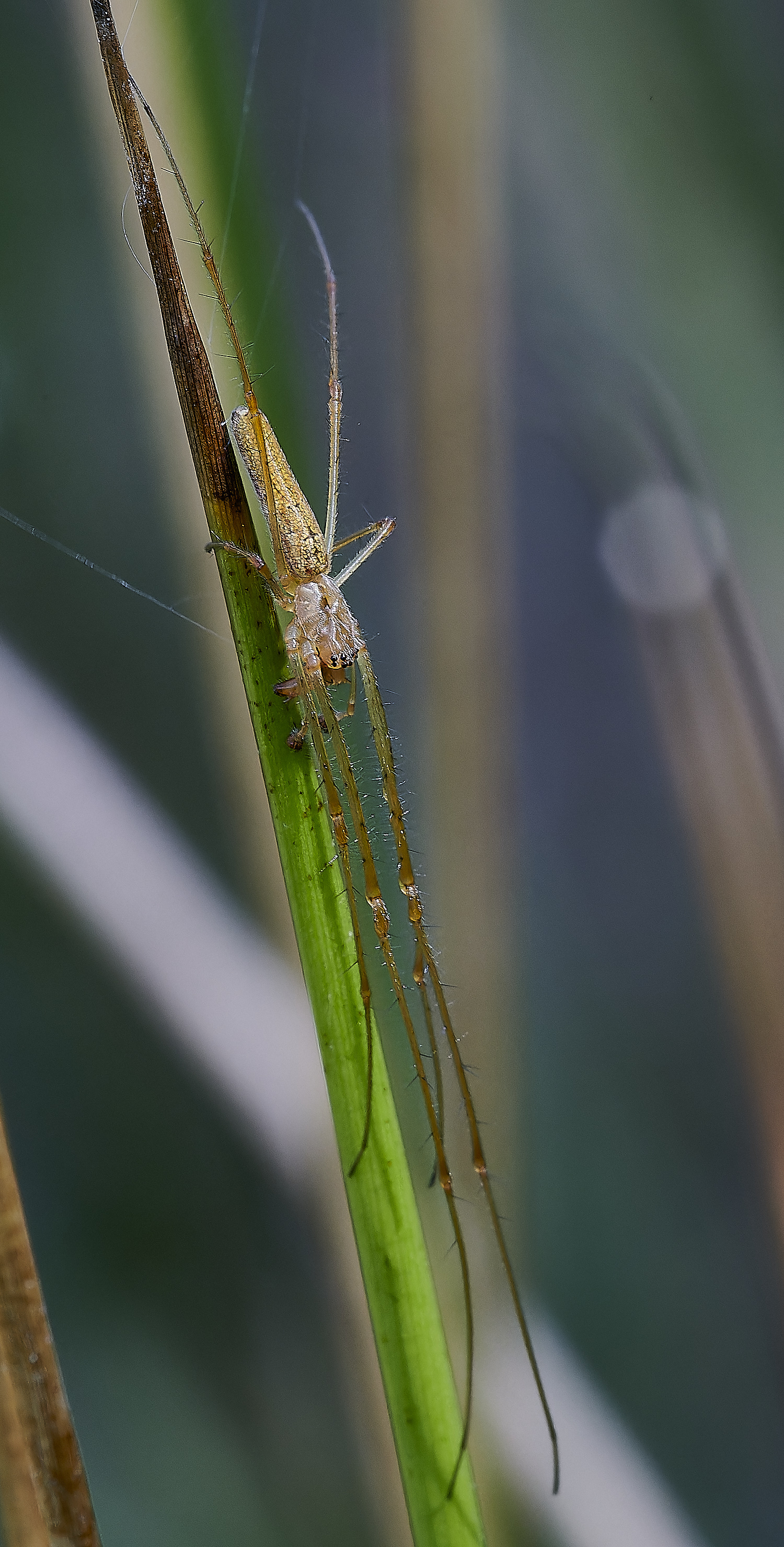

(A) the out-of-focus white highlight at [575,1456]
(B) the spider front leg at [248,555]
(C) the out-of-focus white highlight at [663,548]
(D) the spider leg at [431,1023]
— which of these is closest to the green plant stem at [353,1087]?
(B) the spider front leg at [248,555]

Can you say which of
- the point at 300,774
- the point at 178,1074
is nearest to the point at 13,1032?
the point at 178,1074

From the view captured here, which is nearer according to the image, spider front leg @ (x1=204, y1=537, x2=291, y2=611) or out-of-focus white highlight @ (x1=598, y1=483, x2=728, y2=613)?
spider front leg @ (x1=204, y1=537, x2=291, y2=611)

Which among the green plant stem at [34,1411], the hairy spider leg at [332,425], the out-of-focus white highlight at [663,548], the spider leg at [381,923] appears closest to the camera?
the green plant stem at [34,1411]

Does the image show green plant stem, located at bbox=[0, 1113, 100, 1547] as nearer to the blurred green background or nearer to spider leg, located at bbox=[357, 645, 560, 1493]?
spider leg, located at bbox=[357, 645, 560, 1493]

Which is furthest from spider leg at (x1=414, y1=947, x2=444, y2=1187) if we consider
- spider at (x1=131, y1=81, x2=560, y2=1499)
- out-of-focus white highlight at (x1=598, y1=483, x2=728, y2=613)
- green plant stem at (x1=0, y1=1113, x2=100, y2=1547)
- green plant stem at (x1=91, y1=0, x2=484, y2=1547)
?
out-of-focus white highlight at (x1=598, y1=483, x2=728, y2=613)

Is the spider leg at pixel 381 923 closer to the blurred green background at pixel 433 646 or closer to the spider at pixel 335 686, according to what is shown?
the spider at pixel 335 686

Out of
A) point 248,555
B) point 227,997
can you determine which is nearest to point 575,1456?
point 227,997

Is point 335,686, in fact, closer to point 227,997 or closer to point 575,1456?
point 227,997
